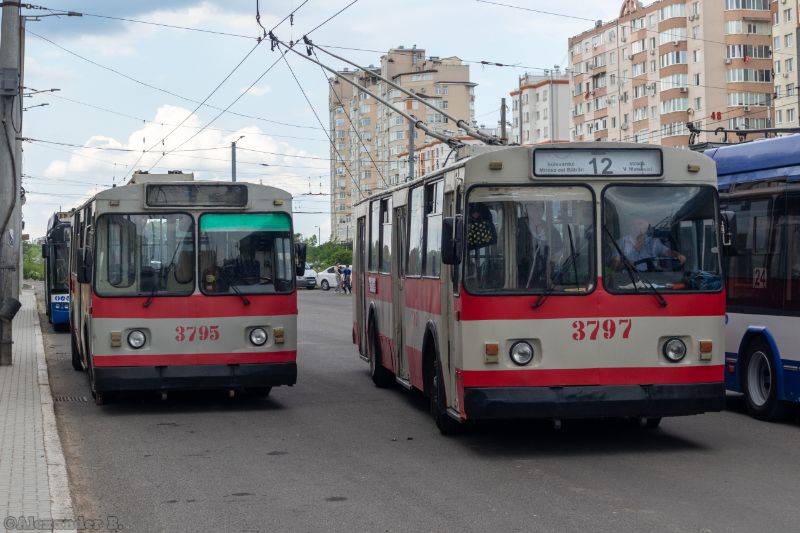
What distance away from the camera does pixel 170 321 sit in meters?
14.4

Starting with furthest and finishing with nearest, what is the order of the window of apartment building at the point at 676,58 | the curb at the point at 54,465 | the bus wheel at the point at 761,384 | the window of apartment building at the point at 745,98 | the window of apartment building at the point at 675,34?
the window of apartment building at the point at 676,58 < the window of apartment building at the point at 675,34 < the window of apartment building at the point at 745,98 < the bus wheel at the point at 761,384 < the curb at the point at 54,465

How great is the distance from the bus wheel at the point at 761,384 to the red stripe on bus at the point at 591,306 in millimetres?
2327

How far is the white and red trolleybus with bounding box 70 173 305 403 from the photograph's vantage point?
1438 centimetres

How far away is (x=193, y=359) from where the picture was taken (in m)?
14.5

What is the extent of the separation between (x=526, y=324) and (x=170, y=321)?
5240 millimetres

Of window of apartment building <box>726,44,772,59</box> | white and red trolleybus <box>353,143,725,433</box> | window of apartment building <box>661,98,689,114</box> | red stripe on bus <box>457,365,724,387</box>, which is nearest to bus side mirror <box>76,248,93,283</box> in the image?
white and red trolleybus <box>353,143,725,433</box>

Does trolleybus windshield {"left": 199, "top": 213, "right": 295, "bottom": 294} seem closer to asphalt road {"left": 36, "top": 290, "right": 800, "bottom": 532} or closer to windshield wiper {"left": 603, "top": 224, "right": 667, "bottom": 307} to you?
asphalt road {"left": 36, "top": 290, "right": 800, "bottom": 532}

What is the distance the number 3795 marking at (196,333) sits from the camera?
47.5 feet

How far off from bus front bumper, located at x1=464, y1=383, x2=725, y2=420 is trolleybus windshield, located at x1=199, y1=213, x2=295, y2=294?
15.4 ft

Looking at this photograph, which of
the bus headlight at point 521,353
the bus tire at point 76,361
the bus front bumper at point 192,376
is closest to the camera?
the bus headlight at point 521,353

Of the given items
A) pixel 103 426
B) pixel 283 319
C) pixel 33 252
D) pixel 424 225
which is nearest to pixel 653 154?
pixel 424 225

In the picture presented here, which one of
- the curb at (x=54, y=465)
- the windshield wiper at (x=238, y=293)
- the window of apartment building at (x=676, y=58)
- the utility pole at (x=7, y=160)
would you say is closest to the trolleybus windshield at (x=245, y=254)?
the windshield wiper at (x=238, y=293)

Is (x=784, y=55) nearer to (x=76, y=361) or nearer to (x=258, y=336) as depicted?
(x=76, y=361)

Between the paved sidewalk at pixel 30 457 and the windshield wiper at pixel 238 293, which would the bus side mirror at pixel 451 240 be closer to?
the paved sidewalk at pixel 30 457
